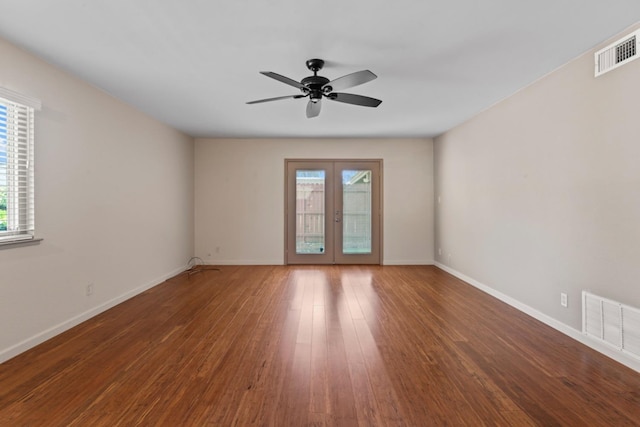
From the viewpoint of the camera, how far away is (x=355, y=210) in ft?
21.2

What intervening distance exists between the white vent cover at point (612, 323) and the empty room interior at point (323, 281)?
0.02 meters

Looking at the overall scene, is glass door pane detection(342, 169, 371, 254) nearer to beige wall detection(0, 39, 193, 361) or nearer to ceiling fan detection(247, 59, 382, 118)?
ceiling fan detection(247, 59, 382, 118)

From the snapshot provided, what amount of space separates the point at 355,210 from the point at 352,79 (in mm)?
3927

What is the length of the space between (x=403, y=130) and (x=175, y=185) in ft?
13.3

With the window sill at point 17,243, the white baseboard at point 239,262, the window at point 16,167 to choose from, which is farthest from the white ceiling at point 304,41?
the white baseboard at point 239,262

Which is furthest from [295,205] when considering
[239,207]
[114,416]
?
[114,416]

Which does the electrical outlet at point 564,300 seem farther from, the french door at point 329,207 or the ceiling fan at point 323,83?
the french door at point 329,207

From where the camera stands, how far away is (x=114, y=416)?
182cm

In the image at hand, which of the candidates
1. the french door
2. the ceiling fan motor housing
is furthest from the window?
the french door

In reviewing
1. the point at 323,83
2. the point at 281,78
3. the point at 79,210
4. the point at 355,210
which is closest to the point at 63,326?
the point at 79,210

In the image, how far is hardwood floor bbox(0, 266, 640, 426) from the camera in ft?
6.04

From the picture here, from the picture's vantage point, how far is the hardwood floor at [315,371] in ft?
6.04

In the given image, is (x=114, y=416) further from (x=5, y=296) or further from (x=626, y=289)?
(x=626, y=289)

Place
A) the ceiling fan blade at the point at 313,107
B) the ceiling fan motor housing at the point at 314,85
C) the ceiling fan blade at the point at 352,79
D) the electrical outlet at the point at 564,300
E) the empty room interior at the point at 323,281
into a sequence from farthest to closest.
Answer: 1. the ceiling fan blade at the point at 313,107
2. the electrical outlet at the point at 564,300
3. the ceiling fan motor housing at the point at 314,85
4. the ceiling fan blade at the point at 352,79
5. the empty room interior at the point at 323,281
